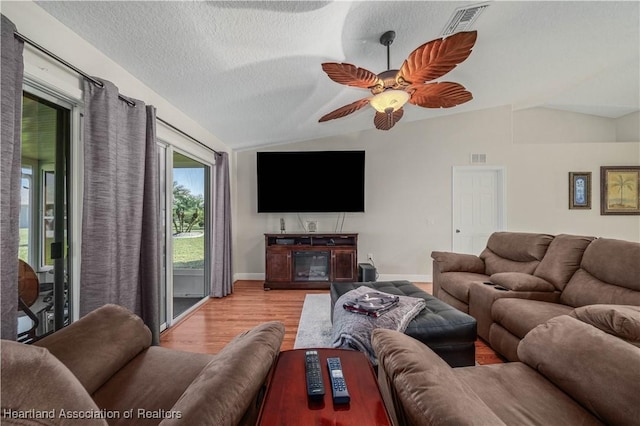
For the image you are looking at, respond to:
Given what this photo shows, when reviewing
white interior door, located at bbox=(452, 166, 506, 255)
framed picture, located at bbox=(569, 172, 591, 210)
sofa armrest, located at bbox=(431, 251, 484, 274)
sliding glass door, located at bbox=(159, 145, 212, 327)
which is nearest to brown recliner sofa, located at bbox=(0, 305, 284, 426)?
sliding glass door, located at bbox=(159, 145, 212, 327)

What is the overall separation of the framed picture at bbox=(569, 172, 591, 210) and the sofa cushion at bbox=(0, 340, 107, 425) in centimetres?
602

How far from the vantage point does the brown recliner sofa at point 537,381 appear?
28.2 inches

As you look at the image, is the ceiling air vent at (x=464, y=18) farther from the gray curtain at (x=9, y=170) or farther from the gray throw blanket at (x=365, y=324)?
the gray curtain at (x=9, y=170)

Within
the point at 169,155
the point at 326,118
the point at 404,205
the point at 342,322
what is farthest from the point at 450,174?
the point at 169,155

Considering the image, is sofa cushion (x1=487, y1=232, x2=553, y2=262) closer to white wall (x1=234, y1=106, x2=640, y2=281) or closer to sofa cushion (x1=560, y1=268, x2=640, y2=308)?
sofa cushion (x1=560, y1=268, x2=640, y2=308)

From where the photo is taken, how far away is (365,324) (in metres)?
1.72

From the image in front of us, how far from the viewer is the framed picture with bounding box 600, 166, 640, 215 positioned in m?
4.19

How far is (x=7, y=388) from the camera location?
1.46 ft

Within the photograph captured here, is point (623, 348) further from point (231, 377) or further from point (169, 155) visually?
point (169, 155)

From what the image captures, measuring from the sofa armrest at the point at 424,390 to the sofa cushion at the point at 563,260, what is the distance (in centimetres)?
202

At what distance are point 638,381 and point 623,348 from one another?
14cm

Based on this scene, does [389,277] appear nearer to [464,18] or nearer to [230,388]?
[464,18]

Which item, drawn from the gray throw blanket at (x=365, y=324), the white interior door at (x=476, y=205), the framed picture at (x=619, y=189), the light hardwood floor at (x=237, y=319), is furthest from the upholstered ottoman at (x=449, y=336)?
the framed picture at (x=619, y=189)

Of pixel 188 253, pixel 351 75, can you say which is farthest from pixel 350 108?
pixel 188 253
